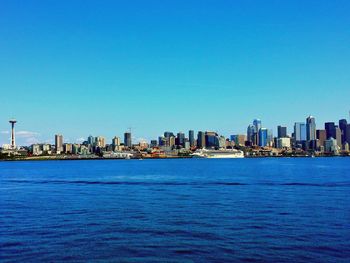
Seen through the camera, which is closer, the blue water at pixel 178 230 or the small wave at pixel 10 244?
the blue water at pixel 178 230

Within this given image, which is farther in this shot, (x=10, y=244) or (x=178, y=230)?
(x=178, y=230)

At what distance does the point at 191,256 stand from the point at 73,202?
2872 cm

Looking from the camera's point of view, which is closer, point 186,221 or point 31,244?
point 31,244

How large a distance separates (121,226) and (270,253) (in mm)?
12670

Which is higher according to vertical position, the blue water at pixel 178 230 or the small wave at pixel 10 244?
the small wave at pixel 10 244

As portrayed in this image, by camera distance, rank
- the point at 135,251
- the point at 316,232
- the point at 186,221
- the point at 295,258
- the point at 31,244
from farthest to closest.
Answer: the point at 186,221
the point at 316,232
the point at 31,244
the point at 135,251
the point at 295,258

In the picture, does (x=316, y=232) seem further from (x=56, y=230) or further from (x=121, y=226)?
(x=56, y=230)

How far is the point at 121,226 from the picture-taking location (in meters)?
32.7

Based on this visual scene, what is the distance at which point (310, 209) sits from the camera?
41.4 meters

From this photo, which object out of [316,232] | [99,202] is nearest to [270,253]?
[316,232]

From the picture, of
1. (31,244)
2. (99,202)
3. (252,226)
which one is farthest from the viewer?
(99,202)

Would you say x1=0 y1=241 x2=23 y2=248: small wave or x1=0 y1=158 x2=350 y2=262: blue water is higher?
x1=0 y1=241 x2=23 y2=248: small wave

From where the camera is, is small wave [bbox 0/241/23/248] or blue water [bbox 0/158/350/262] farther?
small wave [bbox 0/241/23/248]

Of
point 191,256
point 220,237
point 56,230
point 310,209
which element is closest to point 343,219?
point 310,209
